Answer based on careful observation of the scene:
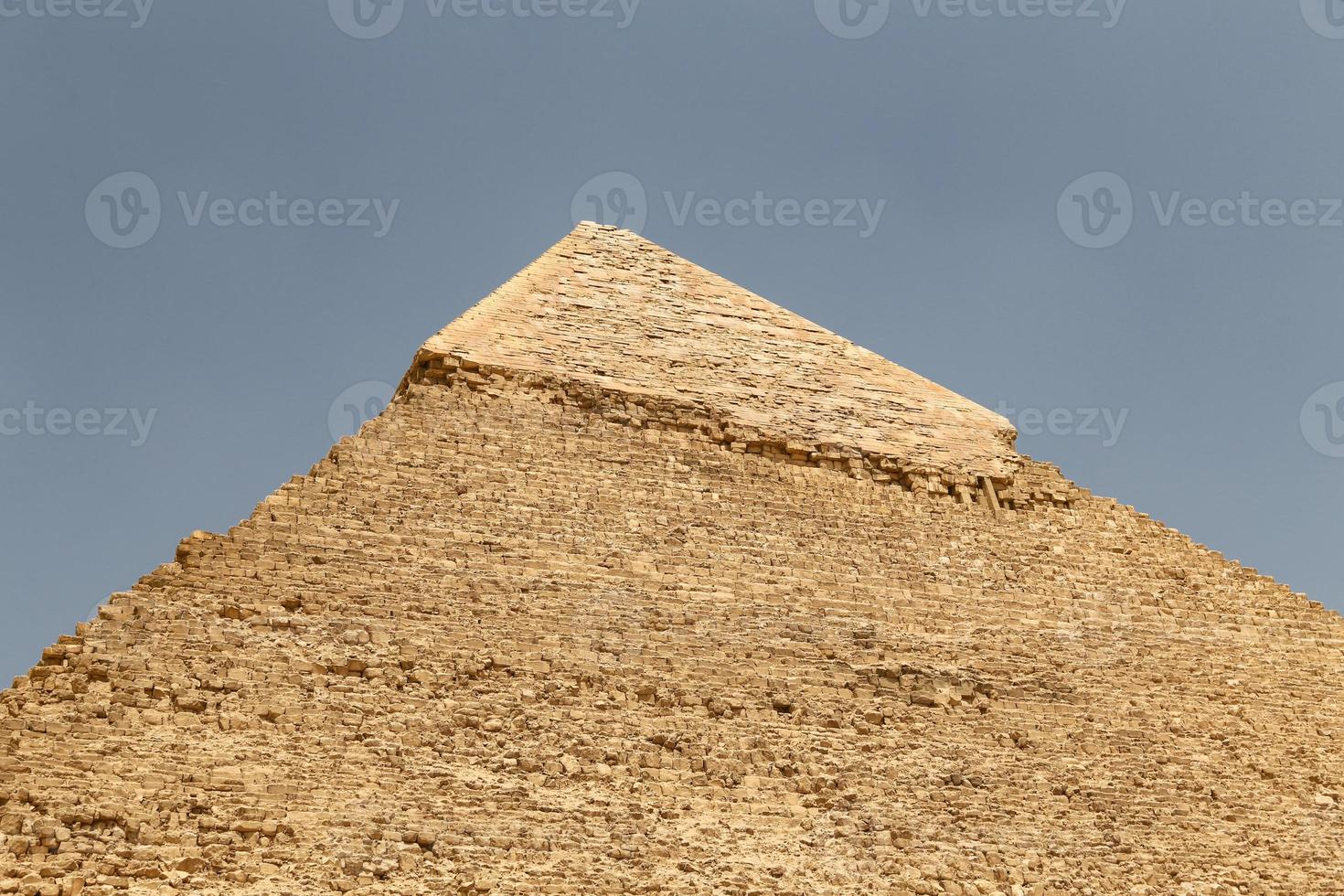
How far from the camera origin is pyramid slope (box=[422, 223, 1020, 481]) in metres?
11.9

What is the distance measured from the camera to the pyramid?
26.5ft

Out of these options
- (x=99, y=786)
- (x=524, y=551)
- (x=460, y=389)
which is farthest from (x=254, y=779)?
(x=460, y=389)

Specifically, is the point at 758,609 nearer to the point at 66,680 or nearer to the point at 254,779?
the point at 254,779

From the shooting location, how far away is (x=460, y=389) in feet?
37.0

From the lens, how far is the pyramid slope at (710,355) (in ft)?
39.0

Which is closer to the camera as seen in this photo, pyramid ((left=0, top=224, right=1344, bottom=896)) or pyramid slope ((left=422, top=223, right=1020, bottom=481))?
pyramid ((left=0, top=224, right=1344, bottom=896))

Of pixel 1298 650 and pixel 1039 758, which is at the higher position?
pixel 1298 650

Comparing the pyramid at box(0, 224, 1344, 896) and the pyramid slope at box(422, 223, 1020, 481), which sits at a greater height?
the pyramid slope at box(422, 223, 1020, 481)

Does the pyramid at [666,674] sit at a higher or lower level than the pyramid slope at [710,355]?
lower

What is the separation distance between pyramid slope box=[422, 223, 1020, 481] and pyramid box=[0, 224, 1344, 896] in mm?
50

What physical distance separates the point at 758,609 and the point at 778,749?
1.21m

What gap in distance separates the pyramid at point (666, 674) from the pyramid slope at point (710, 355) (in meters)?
0.05

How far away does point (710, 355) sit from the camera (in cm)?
1252

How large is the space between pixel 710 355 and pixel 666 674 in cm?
390
